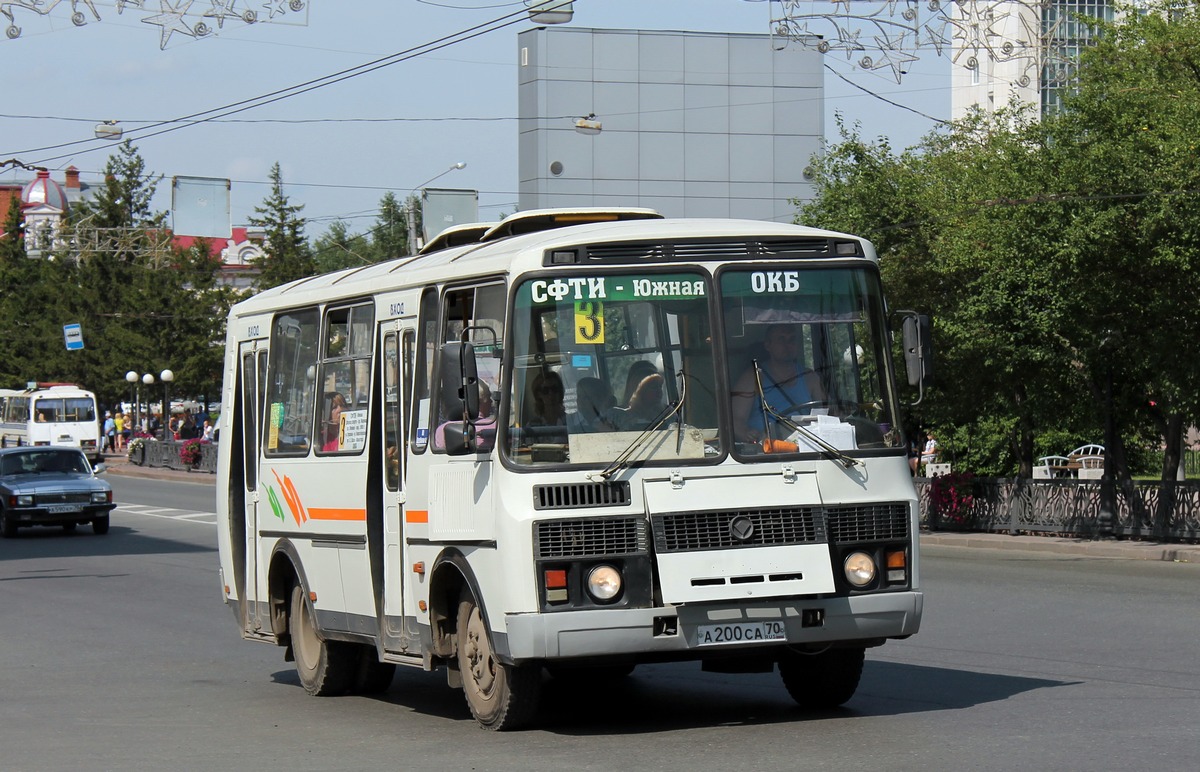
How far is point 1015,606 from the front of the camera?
53.8 ft

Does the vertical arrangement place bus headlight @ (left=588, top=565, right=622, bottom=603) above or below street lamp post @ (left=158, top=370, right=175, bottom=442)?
below

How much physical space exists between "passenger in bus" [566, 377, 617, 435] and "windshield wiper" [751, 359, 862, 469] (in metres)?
0.81

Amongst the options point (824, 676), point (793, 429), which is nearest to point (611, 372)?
point (793, 429)

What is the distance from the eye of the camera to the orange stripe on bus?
35.3 ft

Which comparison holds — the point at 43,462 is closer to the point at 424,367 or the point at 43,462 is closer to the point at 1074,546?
the point at 1074,546

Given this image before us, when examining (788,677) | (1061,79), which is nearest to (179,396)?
(1061,79)

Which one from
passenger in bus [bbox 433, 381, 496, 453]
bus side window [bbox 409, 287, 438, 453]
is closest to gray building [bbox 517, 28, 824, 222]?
bus side window [bbox 409, 287, 438, 453]

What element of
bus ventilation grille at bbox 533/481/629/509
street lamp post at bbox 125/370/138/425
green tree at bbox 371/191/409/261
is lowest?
bus ventilation grille at bbox 533/481/629/509

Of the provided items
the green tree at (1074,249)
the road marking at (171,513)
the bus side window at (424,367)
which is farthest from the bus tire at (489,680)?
the road marking at (171,513)

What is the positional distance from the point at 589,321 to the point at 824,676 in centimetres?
257

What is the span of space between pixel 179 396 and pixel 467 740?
6840 cm

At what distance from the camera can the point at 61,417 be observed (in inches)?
2864

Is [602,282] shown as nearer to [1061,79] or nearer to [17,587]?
[17,587]

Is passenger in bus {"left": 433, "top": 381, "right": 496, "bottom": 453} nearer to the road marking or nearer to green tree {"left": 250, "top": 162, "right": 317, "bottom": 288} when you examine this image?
the road marking
